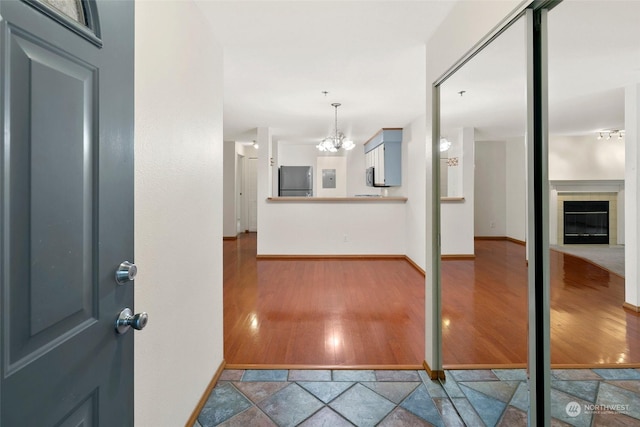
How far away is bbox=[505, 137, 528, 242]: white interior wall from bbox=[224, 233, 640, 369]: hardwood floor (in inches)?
3.2

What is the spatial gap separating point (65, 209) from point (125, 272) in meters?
0.24

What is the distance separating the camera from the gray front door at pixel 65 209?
56 cm

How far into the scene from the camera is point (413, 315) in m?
2.98

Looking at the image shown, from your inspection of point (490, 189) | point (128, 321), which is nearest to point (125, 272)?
point (128, 321)

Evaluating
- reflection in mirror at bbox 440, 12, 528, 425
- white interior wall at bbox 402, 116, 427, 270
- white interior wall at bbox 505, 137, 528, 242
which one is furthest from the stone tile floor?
white interior wall at bbox 402, 116, 427, 270

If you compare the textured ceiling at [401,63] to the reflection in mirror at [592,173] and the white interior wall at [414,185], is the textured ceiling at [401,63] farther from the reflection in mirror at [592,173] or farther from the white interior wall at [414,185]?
the white interior wall at [414,185]

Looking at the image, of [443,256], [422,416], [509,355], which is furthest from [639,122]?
[422,416]

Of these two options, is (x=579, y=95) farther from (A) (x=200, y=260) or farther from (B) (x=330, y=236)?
(B) (x=330, y=236)

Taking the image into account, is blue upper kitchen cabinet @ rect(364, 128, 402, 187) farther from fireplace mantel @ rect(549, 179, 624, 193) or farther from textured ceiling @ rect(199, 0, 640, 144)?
fireplace mantel @ rect(549, 179, 624, 193)

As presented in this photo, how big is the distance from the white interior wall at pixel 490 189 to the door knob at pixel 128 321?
1.58 meters

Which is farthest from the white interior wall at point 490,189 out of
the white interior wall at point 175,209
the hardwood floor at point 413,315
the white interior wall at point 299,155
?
the white interior wall at point 299,155

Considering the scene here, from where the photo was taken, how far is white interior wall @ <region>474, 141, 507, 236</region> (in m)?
1.59

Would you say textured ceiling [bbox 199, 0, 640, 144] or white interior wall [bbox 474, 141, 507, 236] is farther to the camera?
white interior wall [bbox 474, 141, 507, 236]

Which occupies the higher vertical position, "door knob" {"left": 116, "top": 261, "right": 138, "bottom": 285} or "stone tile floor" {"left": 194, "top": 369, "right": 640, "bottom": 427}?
"door knob" {"left": 116, "top": 261, "right": 138, "bottom": 285}
